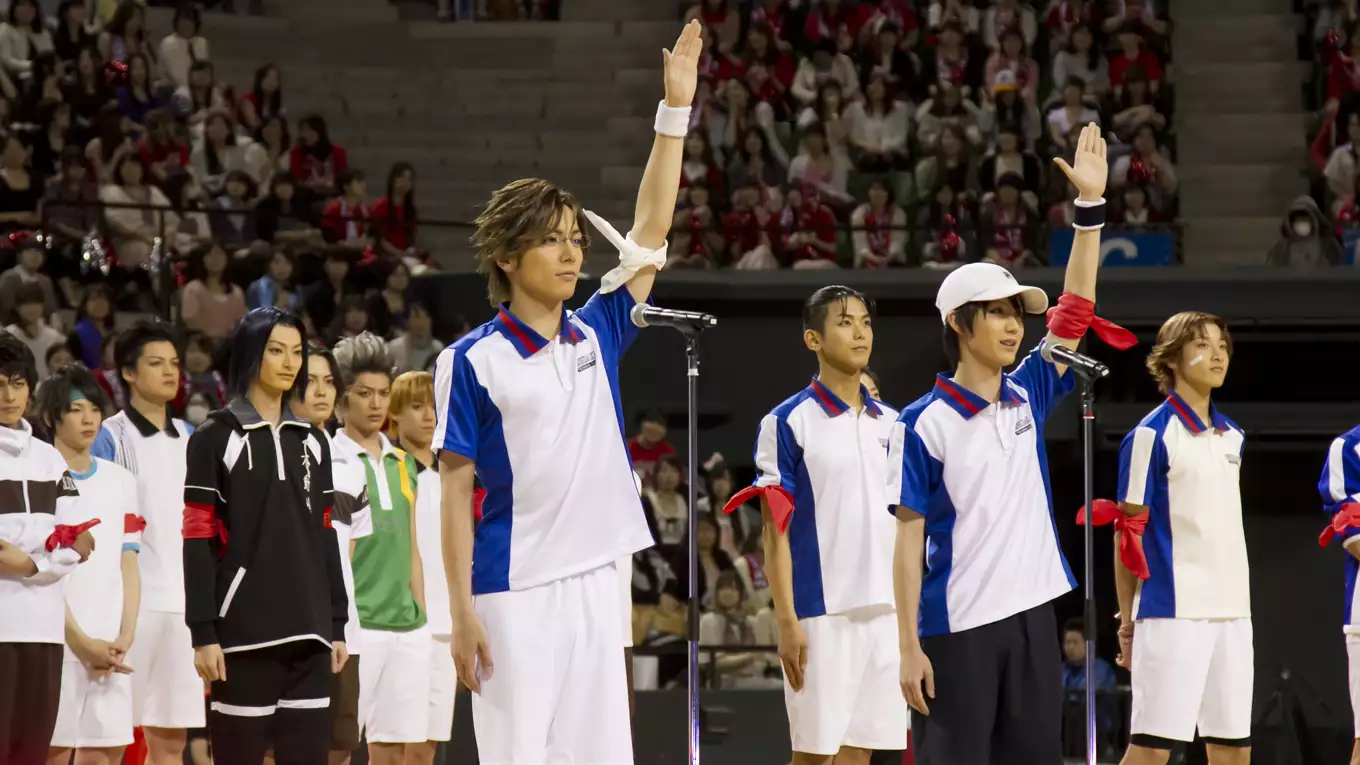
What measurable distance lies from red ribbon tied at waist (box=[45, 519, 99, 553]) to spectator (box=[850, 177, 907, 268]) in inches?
282

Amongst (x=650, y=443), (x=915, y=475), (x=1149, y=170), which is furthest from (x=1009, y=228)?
(x=915, y=475)

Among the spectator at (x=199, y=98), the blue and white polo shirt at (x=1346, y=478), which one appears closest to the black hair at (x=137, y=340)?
the blue and white polo shirt at (x=1346, y=478)

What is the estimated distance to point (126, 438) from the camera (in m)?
7.20

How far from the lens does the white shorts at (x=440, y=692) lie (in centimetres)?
752

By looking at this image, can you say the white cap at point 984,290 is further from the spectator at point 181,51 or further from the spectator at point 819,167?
the spectator at point 181,51

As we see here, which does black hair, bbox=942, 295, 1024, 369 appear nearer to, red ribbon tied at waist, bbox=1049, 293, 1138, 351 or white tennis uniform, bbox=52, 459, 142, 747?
red ribbon tied at waist, bbox=1049, 293, 1138, 351

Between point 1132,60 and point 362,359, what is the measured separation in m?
8.62

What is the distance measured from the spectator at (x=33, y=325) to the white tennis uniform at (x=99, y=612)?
15.6 ft

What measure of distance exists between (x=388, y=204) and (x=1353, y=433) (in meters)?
7.71

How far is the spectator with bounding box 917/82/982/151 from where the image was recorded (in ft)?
45.6

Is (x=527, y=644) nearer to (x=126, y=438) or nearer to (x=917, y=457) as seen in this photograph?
(x=917, y=457)

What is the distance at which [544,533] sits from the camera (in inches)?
173

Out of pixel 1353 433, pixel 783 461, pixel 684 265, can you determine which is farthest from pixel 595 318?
pixel 684 265

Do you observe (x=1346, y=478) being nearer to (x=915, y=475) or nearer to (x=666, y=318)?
(x=915, y=475)
